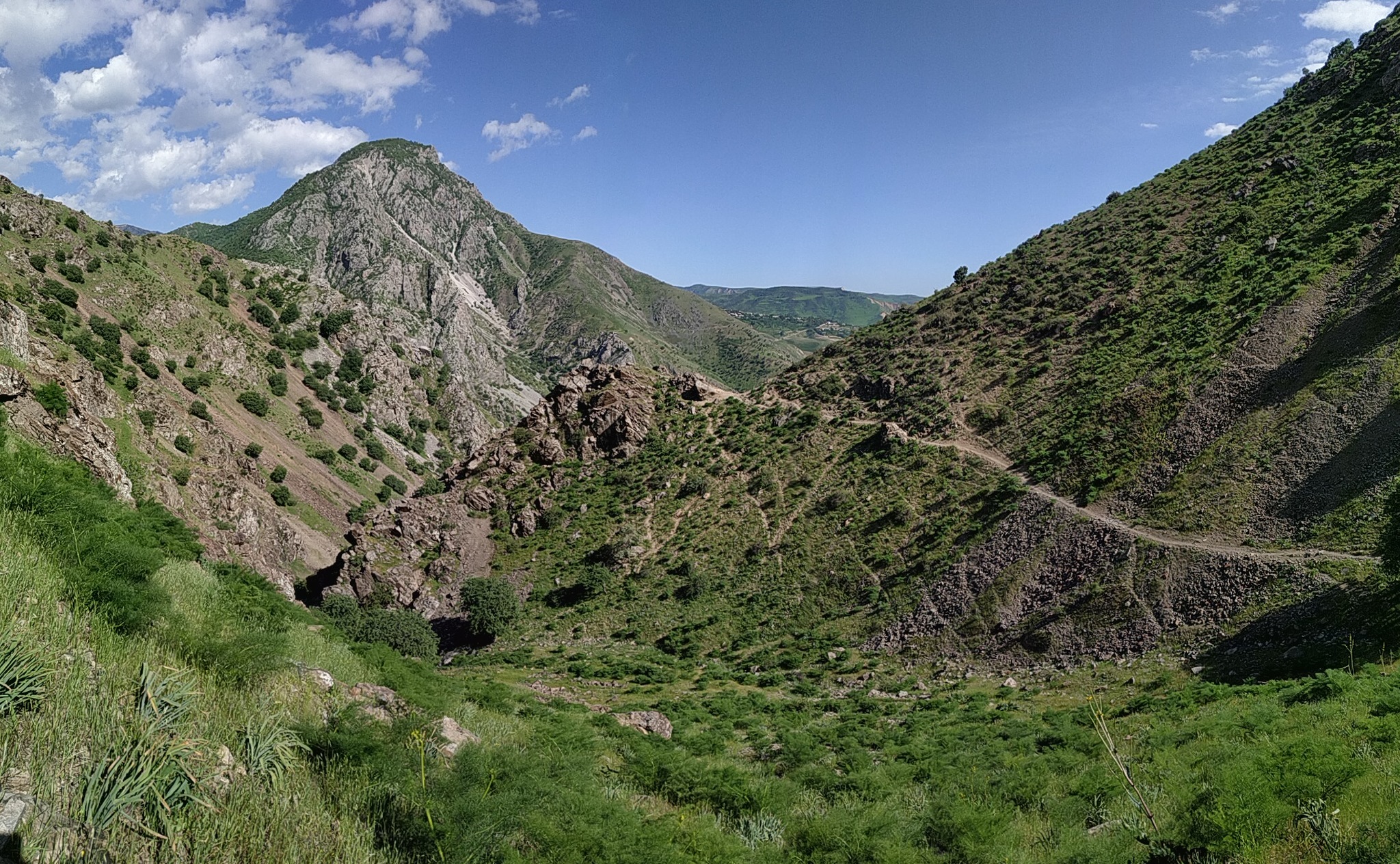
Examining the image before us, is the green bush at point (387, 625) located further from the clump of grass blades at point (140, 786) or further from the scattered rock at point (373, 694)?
the clump of grass blades at point (140, 786)

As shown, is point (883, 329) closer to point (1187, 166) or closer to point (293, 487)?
point (1187, 166)

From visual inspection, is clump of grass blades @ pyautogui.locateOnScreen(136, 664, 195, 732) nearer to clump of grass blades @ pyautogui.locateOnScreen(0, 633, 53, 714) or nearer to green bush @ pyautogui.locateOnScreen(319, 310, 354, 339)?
clump of grass blades @ pyautogui.locateOnScreen(0, 633, 53, 714)

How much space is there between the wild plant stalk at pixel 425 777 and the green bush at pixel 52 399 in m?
23.8

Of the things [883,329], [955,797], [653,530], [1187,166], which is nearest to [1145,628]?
[955,797]

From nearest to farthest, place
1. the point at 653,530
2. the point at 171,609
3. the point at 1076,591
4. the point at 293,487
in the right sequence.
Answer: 1. the point at 171,609
2. the point at 1076,591
3. the point at 653,530
4. the point at 293,487

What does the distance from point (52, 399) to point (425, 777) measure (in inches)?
1031

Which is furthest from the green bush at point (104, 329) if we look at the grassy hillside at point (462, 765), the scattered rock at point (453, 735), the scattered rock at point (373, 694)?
the scattered rock at point (453, 735)

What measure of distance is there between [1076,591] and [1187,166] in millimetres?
58902

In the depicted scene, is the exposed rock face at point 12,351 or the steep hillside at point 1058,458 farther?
the steep hillside at point 1058,458

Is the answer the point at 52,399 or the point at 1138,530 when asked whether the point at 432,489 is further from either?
the point at 1138,530

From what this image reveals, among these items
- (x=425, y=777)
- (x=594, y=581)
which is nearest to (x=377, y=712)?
(x=425, y=777)

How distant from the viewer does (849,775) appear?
17.5m

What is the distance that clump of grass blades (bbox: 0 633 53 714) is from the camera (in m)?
5.68

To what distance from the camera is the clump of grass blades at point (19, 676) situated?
5.68 meters
